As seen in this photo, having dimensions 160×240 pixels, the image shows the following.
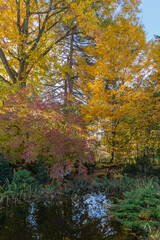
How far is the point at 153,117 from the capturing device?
6.89 meters

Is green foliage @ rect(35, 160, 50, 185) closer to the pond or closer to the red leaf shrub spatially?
the red leaf shrub

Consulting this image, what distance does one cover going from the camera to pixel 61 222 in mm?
3660

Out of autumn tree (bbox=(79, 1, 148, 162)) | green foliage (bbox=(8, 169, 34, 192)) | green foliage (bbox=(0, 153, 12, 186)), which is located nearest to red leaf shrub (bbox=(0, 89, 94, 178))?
green foliage (bbox=(0, 153, 12, 186))

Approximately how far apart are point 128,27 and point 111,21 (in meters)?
3.59

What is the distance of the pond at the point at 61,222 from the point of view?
10.3 ft

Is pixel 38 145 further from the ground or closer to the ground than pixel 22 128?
closer to the ground

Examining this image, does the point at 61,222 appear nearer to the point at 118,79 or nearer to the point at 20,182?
the point at 20,182

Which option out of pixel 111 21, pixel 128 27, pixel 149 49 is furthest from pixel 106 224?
pixel 111 21

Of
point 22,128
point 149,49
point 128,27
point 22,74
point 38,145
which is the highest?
point 128,27

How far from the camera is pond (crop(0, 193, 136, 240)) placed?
10.3 feet

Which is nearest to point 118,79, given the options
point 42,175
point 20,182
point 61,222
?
point 42,175

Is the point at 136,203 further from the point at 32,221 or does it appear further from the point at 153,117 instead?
the point at 153,117

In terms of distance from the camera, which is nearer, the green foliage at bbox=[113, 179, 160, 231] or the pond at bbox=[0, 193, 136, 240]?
the pond at bbox=[0, 193, 136, 240]

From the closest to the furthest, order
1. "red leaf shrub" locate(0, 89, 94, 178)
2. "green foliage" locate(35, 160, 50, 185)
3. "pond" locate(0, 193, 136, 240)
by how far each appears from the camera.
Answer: "pond" locate(0, 193, 136, 240), "red leaf shrub" locate(0, 89, 94, 178), "green foliage" locate(35, 160, 50, 185)
